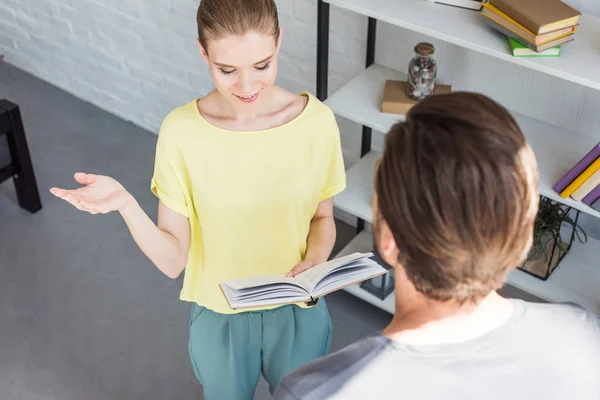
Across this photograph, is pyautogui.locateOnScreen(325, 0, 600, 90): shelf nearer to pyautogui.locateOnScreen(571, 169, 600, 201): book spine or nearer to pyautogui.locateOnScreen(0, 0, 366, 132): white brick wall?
pyautogui.locateOnScreen(571, 169, 600, 201): book spine

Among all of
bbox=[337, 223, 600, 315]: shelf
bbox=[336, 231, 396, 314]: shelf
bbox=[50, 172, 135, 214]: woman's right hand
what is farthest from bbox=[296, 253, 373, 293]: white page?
bbox=[336, 231, 396, 314]: shelf

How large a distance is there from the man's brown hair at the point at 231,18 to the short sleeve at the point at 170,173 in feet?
0.67

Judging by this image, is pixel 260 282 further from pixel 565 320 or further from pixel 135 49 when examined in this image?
pixel 135 49

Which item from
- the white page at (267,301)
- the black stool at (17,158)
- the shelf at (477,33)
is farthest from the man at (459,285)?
the black stool at (17,158)

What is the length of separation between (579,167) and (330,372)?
3.85 feet

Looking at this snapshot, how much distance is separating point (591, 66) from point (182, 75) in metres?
1.83

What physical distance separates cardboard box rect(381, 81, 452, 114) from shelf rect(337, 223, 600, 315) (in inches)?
23.0

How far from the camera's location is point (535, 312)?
3.41 feet

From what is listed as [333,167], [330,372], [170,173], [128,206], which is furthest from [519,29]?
[330,372]

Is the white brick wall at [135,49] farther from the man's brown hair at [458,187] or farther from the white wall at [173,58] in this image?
the man's brown hair at [458,187]

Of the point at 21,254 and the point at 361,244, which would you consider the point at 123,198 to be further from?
the point at 21,254

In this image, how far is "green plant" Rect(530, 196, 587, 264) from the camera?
2.19 m

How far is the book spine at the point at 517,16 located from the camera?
1.75m

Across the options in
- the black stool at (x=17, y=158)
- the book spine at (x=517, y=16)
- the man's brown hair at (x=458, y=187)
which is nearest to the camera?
the man's brown hair at (x=458, y=187)
